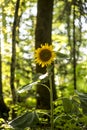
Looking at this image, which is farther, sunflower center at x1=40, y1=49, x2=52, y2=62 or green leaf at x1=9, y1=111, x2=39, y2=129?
sunflower center at x1=40, y1=49, x2=52, y2=62

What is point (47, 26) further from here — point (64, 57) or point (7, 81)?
point (7, 81)

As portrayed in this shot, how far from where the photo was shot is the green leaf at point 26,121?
133 inches

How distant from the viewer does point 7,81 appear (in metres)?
12.2

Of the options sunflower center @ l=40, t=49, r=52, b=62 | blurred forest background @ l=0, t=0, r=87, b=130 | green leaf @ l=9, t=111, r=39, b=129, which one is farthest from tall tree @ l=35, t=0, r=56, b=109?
green leaf @ l=9, t=111, r=39, b=129

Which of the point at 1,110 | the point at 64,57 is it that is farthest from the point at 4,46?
the point at 64,57

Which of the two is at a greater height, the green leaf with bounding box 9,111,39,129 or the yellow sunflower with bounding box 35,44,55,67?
the yellow sunflower with bounding box 35,44,55,67

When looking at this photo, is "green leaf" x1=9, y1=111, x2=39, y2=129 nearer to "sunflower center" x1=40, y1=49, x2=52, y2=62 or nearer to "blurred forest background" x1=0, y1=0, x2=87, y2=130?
"blurred forest background" x1=0, y1=0, x2=87, y2=130

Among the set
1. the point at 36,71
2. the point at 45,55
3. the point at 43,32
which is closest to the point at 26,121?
the point at 45,55

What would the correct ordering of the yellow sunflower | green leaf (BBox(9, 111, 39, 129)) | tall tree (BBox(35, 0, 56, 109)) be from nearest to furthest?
green leaf (BBox(9, 111, 39, 129))
the yellow sunflower
tall tree (BBox(35, 0, 56, 109))

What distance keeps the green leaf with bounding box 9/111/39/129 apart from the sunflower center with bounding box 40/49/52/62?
0.57 meters

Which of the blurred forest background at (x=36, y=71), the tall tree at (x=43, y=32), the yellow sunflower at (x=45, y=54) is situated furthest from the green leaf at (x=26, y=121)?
the tall tree at (x=43, y=32)

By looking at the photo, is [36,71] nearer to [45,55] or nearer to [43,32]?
[43,32]

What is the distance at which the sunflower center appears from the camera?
370cm

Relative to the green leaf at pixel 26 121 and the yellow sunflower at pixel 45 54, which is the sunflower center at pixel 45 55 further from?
the green leaf at pixel 26 121
